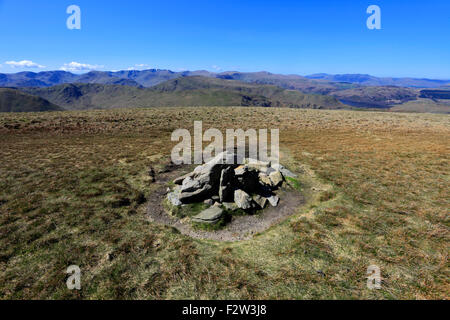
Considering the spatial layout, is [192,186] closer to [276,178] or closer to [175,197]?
[175,197]

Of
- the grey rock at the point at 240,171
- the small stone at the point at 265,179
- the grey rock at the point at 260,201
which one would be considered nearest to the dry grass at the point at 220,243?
the grey rock at the point at 260,201

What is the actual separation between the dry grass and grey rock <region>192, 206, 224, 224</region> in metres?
1.88

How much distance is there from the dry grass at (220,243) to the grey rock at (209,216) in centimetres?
188

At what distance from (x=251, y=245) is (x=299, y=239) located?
2.86m

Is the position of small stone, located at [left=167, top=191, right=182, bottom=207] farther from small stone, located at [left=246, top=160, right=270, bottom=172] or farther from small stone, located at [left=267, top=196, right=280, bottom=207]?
small stone, located at [left=246, top=160, right=270, bottom=172]

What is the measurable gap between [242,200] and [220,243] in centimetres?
402

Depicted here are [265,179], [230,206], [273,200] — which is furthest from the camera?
[265,179]

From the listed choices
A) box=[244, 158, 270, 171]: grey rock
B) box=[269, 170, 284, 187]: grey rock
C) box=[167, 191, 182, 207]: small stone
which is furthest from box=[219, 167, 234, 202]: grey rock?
box=[244, 158, 270, 171]: grey rock

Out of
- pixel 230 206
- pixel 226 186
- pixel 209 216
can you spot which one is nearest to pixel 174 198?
pixel 209 216

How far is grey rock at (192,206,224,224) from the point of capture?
540 inches

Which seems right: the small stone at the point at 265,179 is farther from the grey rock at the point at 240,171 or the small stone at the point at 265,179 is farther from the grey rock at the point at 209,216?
the grey rock at the point at 209,216

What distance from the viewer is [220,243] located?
11961mm

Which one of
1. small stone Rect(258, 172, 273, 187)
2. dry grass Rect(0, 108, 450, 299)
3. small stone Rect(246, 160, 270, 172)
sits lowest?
dry grass Rect(0, 108, 450, 299)

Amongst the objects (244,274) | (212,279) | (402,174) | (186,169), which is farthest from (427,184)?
(186,169)
